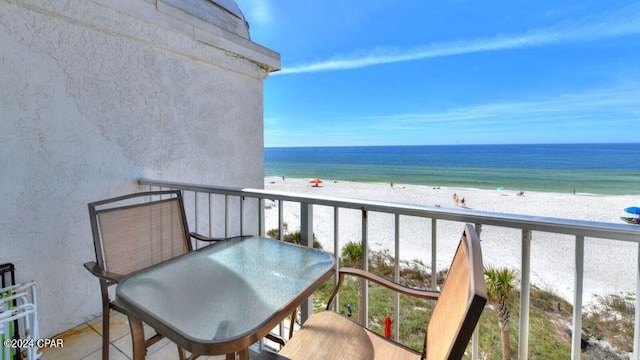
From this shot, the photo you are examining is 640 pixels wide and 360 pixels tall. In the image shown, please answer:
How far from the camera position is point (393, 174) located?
95.9 feet

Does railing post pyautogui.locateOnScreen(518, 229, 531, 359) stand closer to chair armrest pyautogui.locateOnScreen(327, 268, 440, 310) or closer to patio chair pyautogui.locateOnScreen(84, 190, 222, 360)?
chair armrest pyautogui.locateOnScreen(327, 268, 440, 310)

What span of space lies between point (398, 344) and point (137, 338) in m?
1.11

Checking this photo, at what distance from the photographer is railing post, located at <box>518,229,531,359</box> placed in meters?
1.17

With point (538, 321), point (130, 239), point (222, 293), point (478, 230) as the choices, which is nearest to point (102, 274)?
point (130, 239)

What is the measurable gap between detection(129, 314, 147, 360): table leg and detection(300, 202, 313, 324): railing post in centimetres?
90

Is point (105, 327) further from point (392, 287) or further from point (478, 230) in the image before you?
point (478, 230)

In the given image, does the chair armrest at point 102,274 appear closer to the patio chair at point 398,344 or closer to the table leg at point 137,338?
the table leg at point 137,338

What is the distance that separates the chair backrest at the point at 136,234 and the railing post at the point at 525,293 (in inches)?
77.9

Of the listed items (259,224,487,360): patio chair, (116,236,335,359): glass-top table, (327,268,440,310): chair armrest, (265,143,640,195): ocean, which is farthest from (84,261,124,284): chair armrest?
(265,143,640,195): ocean

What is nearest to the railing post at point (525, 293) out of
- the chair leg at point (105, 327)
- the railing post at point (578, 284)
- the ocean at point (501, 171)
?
Answer: the railing post at point (578, 284)

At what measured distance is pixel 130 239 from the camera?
5.78 ft

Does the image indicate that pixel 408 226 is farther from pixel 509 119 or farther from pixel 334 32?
pixel 509 119

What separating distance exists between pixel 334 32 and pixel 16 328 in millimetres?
21710

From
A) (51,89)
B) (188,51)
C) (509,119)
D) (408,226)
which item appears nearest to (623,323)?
(408,226)
